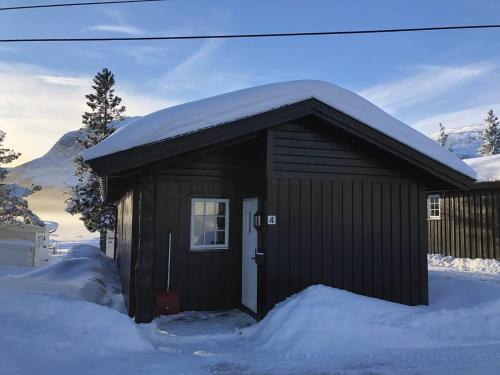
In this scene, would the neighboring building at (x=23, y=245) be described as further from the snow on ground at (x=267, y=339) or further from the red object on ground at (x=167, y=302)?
the snow on ground at (x=267, y=339)

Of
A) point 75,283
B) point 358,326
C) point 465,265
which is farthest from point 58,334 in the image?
point 465,265

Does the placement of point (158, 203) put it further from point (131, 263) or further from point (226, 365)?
point (226, 365)

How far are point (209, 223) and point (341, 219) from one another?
273cm

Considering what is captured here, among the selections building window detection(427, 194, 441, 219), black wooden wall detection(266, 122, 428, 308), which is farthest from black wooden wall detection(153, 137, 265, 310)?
building window detection(427, 194, 441, 219)

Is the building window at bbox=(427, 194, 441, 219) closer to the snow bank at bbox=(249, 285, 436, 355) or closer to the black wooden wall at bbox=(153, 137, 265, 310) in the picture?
the black wooden wall at bbox=(153, 137, 265, 310)

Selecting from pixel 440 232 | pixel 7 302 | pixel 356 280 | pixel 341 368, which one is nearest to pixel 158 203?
pixel 7 302

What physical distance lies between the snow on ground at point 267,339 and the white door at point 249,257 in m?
0.74

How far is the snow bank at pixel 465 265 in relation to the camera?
15.6 meters

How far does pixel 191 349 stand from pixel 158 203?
341 centimetres

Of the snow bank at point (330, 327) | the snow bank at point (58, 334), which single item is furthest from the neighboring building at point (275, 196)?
the snow bank at point (58, 334)

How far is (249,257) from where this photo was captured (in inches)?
368

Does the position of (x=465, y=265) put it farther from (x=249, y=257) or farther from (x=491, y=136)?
(x=491, y=136)

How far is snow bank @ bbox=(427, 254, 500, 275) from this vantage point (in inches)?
616

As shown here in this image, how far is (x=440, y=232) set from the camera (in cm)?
1916
